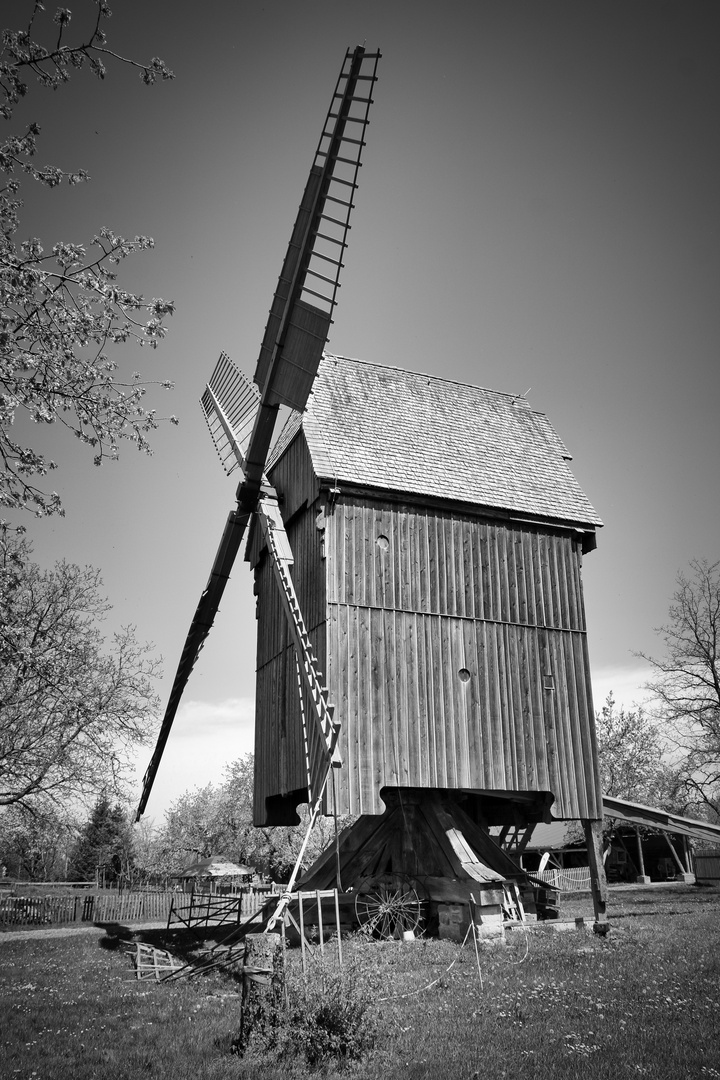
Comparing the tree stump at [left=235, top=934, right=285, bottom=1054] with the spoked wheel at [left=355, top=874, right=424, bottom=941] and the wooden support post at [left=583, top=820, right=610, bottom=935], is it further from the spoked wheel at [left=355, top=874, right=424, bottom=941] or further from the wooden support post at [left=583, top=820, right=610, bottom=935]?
the wooden support post at [left=583, top=820, right=610, bottom=935]

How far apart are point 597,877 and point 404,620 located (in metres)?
6.63

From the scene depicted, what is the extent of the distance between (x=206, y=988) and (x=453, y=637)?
7836mm

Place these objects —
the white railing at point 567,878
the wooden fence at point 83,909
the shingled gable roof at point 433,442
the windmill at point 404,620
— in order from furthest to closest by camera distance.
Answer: the white railing at point 567,878 → the wooden fence at point 83,909 → the shingled gable roof at point 433,442 → the windmill at point 404,620

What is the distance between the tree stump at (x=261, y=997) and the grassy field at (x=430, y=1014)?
0.67 ft

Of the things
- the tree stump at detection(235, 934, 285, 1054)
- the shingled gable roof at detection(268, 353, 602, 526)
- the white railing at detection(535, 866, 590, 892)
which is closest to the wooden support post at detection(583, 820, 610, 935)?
the shingled gable roof at detection(268, 353, 602, 526)

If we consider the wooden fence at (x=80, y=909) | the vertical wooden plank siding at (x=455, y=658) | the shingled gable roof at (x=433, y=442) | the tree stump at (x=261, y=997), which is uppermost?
the shingled gable roof at (x=433, y=442)

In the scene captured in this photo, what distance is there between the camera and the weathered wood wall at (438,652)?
15.9 m

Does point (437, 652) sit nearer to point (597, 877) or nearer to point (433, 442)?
point (433, 442)

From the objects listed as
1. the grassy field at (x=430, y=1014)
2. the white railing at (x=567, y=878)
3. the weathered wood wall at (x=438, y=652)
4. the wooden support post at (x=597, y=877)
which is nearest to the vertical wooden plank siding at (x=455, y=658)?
the weathered wood wall at (x=438, y=652)

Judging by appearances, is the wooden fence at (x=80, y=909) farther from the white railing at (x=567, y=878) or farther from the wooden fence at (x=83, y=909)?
the white railing at (x=567, y=878)

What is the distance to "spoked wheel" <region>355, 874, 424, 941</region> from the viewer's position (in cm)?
1577

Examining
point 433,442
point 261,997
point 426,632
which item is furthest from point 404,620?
point 261,997

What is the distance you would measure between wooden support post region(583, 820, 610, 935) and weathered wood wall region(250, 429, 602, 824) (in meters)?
0.43

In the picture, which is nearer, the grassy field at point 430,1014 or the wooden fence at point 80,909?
the grassy field at point 430,1014
